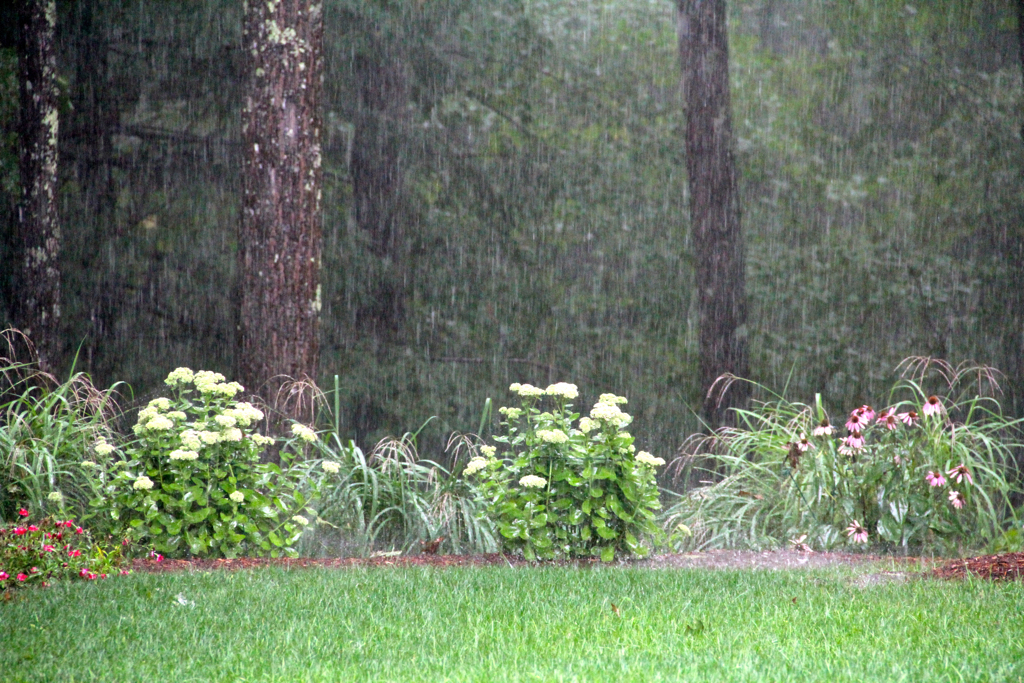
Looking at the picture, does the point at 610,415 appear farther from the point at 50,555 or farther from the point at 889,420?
the point at 50,555

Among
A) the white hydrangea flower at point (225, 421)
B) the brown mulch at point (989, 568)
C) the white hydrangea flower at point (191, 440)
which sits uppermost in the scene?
the white hydrangea flower at point (225, 421)

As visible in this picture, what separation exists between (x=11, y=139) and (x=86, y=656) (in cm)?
951

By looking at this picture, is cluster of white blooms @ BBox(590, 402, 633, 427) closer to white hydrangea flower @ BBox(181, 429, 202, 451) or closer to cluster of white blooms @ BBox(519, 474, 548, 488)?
cluster of white blooms @ BBox(519, 474, 548, 488)

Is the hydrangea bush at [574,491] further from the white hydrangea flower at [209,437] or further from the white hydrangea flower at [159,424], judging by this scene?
the white hydrangea flower at [159,424]

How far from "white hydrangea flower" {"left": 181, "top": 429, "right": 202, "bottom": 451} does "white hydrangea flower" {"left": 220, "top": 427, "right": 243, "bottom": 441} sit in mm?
121

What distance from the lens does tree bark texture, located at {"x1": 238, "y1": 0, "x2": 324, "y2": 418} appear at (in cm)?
730

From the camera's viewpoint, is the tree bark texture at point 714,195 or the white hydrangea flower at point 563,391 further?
the tree bark texture at point 714,195

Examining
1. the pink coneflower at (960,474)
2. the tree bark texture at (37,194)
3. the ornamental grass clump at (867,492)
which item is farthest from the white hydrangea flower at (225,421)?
the tree bark texture at (37,194)

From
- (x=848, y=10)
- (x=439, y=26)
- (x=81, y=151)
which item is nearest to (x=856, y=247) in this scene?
(x=848, y=10)

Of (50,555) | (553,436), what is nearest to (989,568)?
(553,436)

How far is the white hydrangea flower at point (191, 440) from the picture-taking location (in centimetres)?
526

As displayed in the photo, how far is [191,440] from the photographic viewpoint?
5.25 m

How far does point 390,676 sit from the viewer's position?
3.05 meters

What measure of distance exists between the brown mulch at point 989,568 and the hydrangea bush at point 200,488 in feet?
11.2
